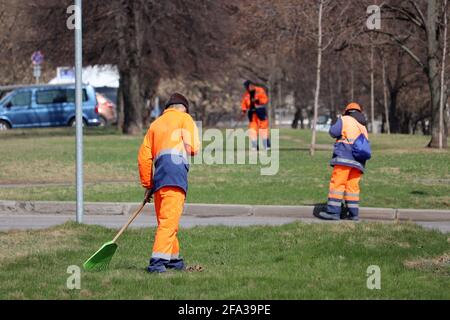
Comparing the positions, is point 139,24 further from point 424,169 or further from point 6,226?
point 6,226

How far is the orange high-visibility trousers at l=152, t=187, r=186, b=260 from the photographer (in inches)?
365

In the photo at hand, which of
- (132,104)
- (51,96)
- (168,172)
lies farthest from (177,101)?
(51,96)

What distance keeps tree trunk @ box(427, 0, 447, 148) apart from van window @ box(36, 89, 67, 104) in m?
21.0

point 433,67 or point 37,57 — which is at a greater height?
point 37,57

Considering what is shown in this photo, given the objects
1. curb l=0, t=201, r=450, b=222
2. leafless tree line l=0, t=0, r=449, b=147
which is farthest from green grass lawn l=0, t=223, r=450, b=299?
leafless tree line l=0, t=0, r=449, b=147

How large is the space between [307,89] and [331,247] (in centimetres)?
5492

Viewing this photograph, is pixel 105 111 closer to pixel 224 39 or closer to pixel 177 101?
pixel 224 39

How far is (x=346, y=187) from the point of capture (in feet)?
47.6

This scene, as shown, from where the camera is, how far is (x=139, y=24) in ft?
113

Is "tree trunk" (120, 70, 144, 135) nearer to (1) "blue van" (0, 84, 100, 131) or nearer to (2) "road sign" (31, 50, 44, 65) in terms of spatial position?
(2) "road sign" (31, 50, 44, 65)

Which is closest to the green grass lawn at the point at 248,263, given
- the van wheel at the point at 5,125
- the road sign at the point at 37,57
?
the road sign at the point at 37,57

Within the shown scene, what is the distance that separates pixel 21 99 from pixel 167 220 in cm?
3491

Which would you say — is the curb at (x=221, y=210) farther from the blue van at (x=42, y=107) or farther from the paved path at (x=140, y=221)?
the blue van at (x=42, y=107)

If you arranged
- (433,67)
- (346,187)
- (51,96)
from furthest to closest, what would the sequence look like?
(51,96), (433,67), (346,187)
